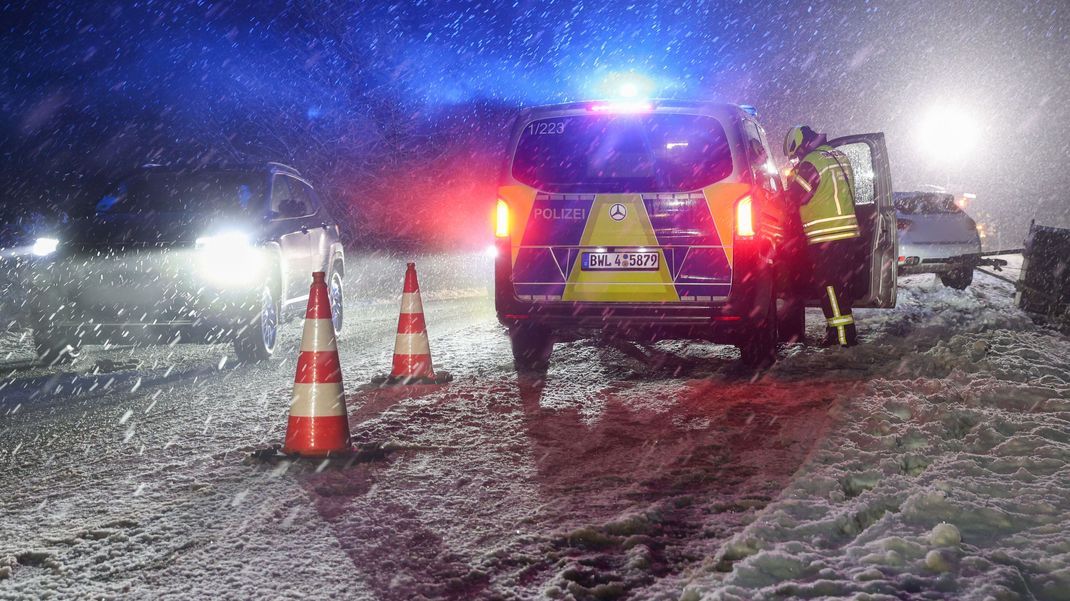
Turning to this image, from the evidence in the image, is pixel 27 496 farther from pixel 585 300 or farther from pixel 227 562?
pixel 585 300

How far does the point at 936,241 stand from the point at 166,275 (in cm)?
1156

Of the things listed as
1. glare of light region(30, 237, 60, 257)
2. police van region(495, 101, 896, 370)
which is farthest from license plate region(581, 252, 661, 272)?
glare of light region(30, 237, 60, 257)

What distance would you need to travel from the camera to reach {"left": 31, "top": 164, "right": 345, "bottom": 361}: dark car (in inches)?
299

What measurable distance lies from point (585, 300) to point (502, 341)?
8.98ft

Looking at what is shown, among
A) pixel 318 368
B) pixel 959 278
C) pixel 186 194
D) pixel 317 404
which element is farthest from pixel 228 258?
pixel 959 278

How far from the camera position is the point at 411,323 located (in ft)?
22.4

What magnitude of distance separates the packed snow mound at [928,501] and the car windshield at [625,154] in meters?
1.85

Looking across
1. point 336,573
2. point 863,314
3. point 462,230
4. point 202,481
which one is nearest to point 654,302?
point 202,481

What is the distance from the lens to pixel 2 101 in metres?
18.9

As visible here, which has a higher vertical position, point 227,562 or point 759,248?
point 759,248

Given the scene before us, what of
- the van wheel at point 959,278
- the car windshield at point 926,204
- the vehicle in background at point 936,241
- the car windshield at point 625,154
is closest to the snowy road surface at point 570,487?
the car windshield at point 625,154

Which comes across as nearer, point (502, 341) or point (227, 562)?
point (227, 562)

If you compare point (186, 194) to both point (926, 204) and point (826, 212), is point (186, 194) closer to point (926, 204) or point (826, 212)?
point (826, 212)

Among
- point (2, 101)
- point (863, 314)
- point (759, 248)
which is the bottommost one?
point (863, 314)
